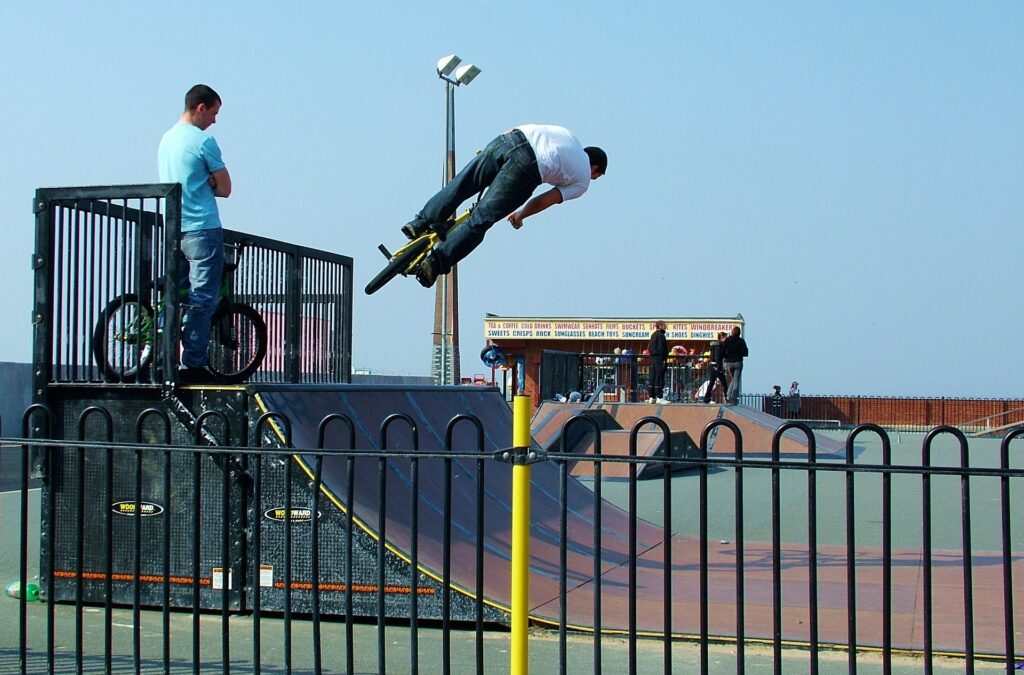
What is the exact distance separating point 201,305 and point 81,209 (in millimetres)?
920

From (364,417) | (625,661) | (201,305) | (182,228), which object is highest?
(182,228)

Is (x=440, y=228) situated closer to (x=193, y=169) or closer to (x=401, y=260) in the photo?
(x=401, y=260)

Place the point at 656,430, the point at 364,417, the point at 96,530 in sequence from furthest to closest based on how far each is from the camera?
the point at 656,430
the point at 364,417
the point at 96,530

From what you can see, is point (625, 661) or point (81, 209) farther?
point (81, 209)

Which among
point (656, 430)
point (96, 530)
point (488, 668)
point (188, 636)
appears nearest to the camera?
point (488, 668)

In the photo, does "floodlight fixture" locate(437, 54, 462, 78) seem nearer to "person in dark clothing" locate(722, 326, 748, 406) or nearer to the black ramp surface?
"person in dark clothing" locate(722, 326, 748, 406)

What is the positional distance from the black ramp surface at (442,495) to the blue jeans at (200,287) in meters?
0.74

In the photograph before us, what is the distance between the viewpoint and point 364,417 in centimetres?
772

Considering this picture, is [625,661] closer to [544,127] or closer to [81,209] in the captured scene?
[544,127]

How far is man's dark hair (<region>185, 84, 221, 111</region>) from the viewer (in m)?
7.02

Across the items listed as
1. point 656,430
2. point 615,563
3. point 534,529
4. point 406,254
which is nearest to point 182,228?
point 406,254

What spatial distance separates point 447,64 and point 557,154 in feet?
69.7

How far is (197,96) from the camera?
7.02 meters

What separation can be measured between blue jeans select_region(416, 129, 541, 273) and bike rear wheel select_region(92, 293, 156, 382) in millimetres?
1892
